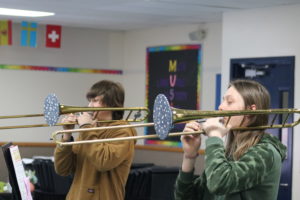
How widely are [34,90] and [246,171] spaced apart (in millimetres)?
5519

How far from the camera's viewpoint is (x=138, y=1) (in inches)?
215

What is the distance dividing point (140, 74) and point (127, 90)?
0.32m

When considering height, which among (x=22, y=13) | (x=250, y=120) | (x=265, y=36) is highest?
(x=22, y=13)

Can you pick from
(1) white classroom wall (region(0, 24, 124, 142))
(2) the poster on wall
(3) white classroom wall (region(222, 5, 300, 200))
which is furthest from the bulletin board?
(3) white classroom wall (region(222, 5, 300, 200))

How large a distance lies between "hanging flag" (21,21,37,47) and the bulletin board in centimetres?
31

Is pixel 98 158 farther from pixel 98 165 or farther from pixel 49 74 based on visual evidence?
pixel 49 74

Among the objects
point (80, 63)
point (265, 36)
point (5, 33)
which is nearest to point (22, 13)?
A: point (5, 33)

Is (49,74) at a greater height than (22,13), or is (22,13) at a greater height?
(22,13)

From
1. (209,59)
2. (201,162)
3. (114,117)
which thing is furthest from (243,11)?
(114,117)

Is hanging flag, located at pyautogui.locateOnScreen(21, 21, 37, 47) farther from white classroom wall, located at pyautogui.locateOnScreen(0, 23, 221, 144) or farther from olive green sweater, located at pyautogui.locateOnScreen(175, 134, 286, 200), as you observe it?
olive green sweater, located at pyautogui.locateOnScreen(175, 134, 286, 200)

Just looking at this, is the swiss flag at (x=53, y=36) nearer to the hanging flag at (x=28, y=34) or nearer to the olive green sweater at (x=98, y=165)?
the hanging flag at (x=28, y=34)

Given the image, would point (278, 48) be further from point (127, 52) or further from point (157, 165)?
point (127, 52)

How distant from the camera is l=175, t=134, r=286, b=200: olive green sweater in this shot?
2.12 m

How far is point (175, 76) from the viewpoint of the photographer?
7262 millimetres
